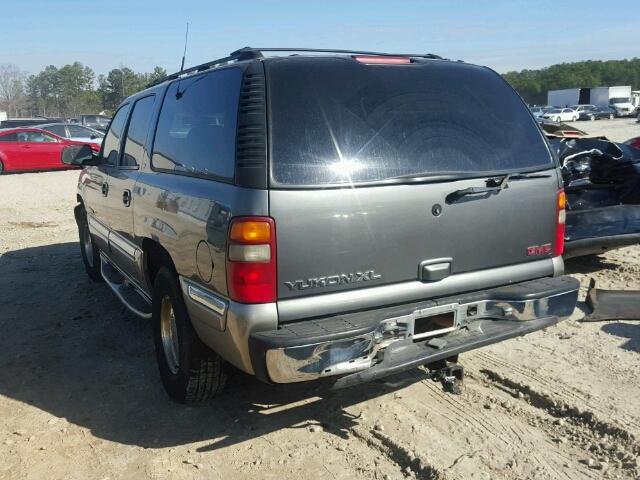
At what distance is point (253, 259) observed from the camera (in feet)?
9.30

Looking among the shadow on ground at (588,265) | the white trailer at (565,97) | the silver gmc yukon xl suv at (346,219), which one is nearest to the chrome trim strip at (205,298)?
the silver gmc yukon xl suv at (346,219)

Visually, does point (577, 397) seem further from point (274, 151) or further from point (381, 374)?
point (274, 151)

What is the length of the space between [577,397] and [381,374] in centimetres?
152

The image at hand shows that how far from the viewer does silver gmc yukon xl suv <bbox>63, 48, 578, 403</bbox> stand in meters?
2.87

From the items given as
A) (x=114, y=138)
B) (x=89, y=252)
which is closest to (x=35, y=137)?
(x=89, y=252)

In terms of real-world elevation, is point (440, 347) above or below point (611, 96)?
below

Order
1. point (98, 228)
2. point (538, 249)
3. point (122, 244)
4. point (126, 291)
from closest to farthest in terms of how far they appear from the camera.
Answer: point (538, 249), point (122, 244), point (126, 291), point (98, 228)

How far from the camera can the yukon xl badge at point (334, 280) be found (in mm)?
2912

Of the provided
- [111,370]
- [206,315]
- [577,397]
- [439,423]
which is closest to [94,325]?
[111,370]

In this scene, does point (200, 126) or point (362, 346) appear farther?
point (200, 126)

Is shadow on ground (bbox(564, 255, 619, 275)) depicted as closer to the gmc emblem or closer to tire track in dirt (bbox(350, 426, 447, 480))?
the gmc emblem

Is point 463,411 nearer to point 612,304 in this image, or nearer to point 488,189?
point 488,189

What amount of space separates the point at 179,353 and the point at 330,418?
98cm

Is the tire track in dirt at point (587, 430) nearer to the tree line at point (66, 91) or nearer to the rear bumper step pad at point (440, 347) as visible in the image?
the rear bumper step pad at point (440, 347)
